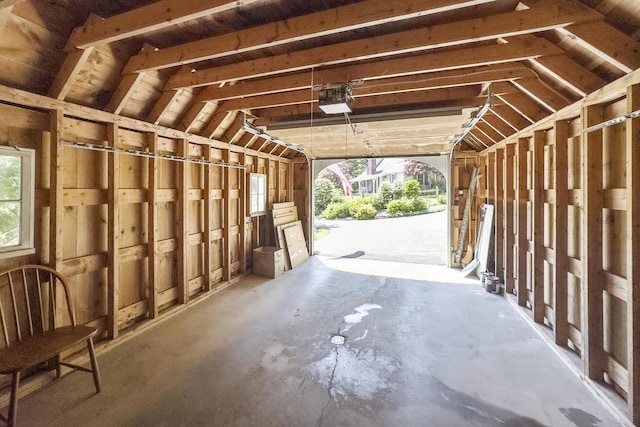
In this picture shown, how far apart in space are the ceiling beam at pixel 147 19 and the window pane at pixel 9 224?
1395 mm

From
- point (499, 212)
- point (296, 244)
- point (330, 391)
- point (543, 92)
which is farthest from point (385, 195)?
point (330, 391)

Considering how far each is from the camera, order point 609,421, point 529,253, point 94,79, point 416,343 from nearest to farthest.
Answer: point 609,421 → point 94,79 → point 416,343 → point 529,253

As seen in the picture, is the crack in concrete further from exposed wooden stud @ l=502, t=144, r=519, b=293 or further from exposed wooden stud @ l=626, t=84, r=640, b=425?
exposed wooden stud @ l=502, t=144, r=519, b=293

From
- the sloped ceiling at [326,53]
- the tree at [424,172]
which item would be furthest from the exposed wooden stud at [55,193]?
the tree at [424,172]

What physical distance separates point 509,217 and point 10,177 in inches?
233

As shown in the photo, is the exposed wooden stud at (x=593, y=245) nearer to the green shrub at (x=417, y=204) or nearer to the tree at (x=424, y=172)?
the green shrub at (x=417, y=204)

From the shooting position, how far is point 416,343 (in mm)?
3070

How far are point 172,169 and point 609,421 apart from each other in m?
5.06

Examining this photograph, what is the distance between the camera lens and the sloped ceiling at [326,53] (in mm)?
1896

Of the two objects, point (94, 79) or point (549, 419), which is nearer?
point (549, 419)

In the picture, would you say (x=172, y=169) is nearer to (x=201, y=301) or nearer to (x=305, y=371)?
(x=201, y=301)

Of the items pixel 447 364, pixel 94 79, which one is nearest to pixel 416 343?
pixel 447 364

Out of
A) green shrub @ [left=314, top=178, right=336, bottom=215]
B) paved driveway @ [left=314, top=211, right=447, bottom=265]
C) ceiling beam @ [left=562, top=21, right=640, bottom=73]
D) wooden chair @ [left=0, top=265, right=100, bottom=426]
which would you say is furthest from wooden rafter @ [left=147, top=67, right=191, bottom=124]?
green shrub @ [left=314, top=178, right=336, bottom=215]

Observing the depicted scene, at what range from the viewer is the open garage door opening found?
24.6 ft
